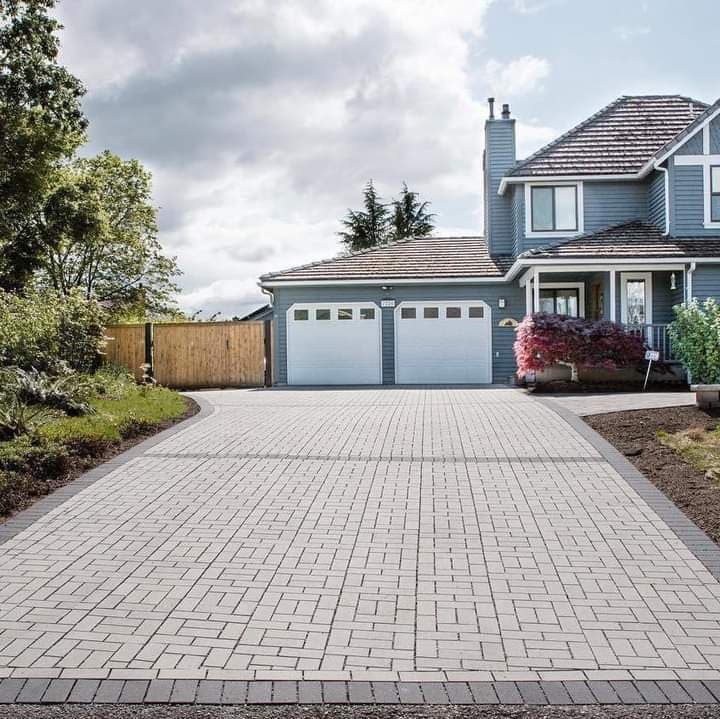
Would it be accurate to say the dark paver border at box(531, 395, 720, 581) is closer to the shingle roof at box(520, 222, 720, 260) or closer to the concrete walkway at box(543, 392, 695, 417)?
the concrete walkway at box(543, 392, 695, 417)

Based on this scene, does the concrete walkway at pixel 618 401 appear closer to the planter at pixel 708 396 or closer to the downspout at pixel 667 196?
the planter at pixel 708 396

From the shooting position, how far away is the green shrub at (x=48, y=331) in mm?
13456

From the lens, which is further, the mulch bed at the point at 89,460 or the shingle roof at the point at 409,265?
the shingle roof at the point at 409,265

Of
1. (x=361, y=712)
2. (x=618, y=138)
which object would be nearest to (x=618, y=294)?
(x=618, y=138)

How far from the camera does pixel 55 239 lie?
2038cm

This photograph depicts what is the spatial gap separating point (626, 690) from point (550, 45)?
932 cm

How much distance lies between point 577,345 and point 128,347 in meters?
12.6

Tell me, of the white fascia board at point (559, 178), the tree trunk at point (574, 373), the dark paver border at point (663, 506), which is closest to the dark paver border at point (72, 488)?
the dark paver border at point (663, 506)

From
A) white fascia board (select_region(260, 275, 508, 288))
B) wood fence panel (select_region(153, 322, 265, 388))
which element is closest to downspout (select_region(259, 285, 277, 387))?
wood fence panel (select_region(153, 322, 265, 388))

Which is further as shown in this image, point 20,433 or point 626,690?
point 20,433

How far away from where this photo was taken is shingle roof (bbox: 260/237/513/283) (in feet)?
71.5

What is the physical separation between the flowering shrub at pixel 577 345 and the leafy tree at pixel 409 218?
29.8 metres

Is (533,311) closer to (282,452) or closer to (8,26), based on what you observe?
(282,452)

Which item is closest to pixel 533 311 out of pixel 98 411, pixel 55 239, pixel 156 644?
pixel 98 411
